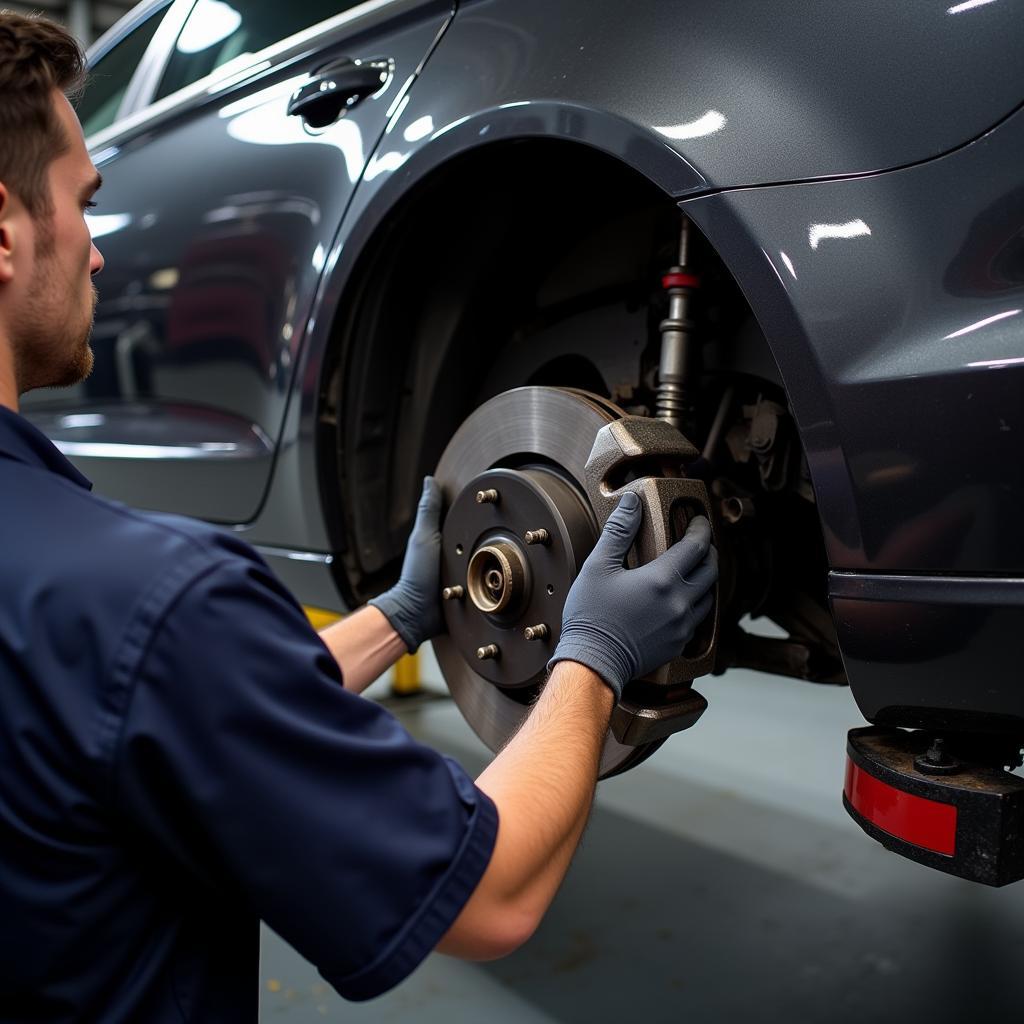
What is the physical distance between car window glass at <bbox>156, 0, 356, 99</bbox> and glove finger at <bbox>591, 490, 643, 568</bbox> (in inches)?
28.8

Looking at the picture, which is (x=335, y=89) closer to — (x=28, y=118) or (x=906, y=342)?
(x=28, y=118)

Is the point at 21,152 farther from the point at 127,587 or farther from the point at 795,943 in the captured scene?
the point at 795,943

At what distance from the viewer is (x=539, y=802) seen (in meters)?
0.63

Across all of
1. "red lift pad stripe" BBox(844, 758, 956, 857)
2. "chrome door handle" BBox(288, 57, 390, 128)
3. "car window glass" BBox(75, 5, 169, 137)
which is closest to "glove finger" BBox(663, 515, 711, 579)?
"red lift pad stripe" BBox(844, 758, 956, 857)

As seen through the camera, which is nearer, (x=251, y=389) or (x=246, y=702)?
(x=246, y=702)

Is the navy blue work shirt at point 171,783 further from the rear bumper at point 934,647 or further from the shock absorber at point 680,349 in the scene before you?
the shock absorber at point 680,349

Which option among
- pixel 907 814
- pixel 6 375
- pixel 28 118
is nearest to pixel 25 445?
pixel 6 375

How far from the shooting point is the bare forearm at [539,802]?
0.57 meters

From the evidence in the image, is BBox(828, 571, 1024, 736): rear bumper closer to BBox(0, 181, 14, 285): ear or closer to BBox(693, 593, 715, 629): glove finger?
BBox(693, 593, 715, 629): glove finger

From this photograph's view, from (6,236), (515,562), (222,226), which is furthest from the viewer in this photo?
(222,226)

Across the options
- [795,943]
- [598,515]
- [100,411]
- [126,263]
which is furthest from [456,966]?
[126,263]

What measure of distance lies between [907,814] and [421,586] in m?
0.55

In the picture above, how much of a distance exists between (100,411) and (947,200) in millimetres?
1281

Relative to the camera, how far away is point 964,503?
2.00 ft
